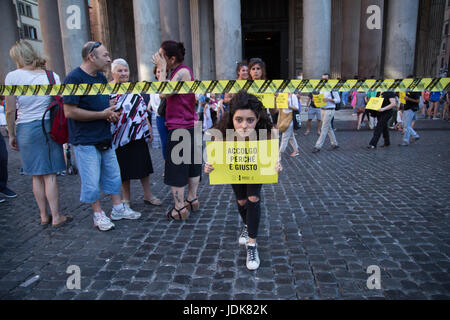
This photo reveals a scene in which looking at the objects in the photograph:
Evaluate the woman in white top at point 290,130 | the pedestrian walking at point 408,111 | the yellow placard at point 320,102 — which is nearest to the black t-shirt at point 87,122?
the woman in white top at point 290,130

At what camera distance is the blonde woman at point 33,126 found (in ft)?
12.4

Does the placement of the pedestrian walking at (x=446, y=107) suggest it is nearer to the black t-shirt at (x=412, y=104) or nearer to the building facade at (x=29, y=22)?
the black t-shirt at (x=412, y=104)

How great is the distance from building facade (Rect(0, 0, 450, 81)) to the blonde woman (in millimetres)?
10639

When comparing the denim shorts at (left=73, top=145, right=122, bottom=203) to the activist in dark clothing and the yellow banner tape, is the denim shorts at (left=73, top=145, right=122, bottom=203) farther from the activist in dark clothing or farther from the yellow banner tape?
the activist in dark clothing

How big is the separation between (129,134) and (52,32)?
54.8ft

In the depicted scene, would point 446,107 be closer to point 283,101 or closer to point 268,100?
point 283,101

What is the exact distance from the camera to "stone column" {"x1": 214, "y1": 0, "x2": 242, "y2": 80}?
1373 centimetres

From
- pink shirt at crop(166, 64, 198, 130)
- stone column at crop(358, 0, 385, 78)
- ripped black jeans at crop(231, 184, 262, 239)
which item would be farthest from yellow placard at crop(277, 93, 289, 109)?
stone column at crop(358, 0, 385, 78)

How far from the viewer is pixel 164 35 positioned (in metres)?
16.4

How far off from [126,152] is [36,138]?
43.0 inches

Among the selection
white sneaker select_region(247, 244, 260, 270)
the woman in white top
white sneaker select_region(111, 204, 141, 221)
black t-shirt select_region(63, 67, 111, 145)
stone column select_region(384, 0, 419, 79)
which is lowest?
white sneaker select_region(111, 204, 141, 221)

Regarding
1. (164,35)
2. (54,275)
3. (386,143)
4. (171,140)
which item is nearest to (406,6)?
(386,143)
